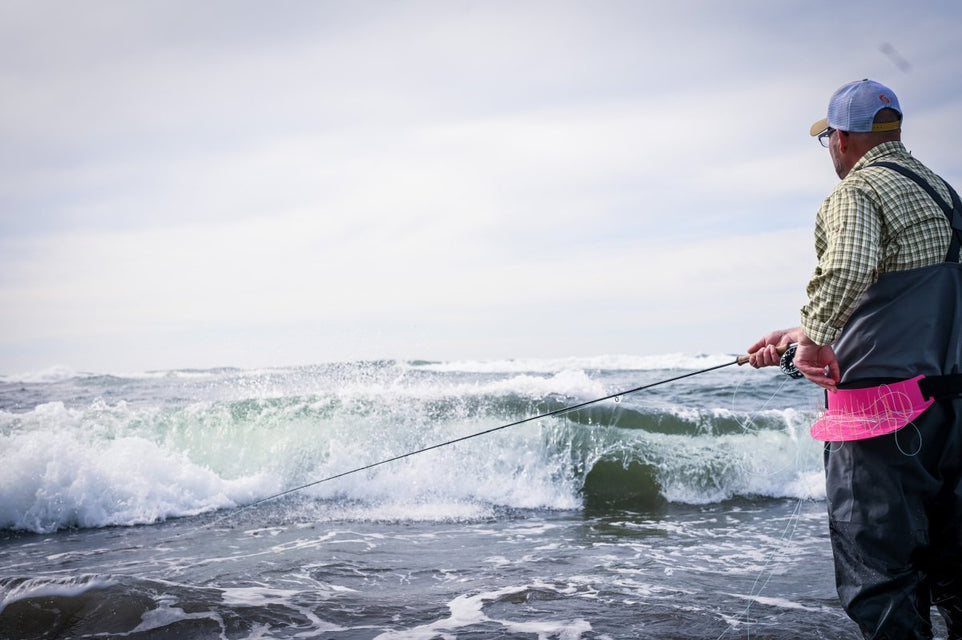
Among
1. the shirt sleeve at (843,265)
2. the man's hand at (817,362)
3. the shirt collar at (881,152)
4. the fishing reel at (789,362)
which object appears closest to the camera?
the shirt sleeve at (843,265)

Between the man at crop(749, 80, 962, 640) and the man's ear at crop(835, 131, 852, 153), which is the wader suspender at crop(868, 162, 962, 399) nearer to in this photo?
the man at crop(749, 80, 962, 640)

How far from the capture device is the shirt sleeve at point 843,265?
2.09 m

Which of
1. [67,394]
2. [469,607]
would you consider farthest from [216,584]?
[67,394]

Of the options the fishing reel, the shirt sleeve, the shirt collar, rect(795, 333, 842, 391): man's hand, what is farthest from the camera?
the fishing reel

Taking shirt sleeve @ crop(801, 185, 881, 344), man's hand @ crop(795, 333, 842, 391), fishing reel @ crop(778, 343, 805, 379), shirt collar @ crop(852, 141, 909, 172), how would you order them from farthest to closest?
fishing reel @ crop(778, 343, 805, 379), shirt collar @ crop(852, 141, 909, 172), man's hand @ crop(795, 333, 842, 391), shirt sleeve @ crop(801, 185, 881, 344)

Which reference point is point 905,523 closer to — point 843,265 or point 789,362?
point 789,362

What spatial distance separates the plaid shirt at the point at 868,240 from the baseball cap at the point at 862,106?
0.23 metres

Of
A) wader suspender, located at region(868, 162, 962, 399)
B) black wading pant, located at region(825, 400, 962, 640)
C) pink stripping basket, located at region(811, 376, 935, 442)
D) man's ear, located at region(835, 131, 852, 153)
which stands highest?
man's ear, located at region(835, 131, 852, 153)

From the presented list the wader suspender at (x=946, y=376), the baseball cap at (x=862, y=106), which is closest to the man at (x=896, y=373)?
the wader suspender at (x=946, y=376)

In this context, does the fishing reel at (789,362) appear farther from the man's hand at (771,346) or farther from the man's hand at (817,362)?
the man's hand at (817,362)

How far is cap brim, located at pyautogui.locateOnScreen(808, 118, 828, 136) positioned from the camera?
8.19 ft

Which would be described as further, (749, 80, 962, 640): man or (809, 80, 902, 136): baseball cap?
(809, 80, 902, 136): baseball cap

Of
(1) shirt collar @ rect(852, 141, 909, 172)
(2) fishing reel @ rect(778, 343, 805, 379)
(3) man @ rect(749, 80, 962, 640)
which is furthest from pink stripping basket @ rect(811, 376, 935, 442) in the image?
(1) shirt collar @ rect(852, 141, 909, 172)

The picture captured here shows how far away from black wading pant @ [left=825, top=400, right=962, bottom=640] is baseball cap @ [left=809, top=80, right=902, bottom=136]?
37.3 inches
